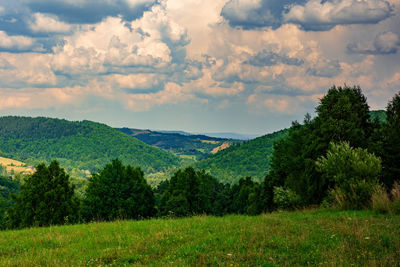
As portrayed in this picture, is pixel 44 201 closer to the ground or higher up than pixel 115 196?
higher up

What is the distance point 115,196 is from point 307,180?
86.7ft

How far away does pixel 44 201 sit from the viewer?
116ft

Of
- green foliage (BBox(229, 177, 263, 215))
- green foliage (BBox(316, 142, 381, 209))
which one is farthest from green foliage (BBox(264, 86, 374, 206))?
green foliage (BBox(229, 177, 263, 215))

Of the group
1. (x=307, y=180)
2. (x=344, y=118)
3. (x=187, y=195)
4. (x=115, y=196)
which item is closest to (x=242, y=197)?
(x=187, y=195)

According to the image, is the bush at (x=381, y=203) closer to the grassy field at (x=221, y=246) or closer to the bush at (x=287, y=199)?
the grassy field at (x=221, y=246)

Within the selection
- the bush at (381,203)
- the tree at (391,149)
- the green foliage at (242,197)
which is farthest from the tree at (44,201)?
the green foliage at (242,197)

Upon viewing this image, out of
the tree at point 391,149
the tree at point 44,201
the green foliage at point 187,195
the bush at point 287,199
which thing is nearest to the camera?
the tree at point 391,149

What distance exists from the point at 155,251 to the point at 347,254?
5.21 meters

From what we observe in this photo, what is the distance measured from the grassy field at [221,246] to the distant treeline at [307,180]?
592cm

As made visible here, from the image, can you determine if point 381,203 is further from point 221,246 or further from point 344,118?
point 344,118

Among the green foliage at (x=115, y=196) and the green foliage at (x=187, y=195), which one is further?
the green foliage at (x=187, y=195)

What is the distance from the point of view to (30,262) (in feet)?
26.7

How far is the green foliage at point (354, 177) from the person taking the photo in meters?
17.0


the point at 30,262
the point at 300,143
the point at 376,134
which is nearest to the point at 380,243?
the point at 30,262
